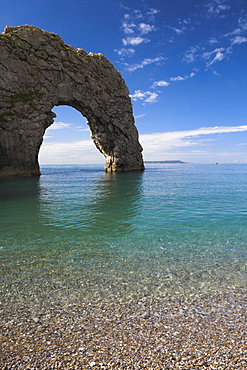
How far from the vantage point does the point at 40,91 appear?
57.5 meters

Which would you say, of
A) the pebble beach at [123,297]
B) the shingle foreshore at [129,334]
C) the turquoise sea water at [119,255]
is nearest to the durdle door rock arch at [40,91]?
the turquoise sea water at [119,255]

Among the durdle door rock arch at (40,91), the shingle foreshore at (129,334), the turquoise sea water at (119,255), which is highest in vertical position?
the durdle door rock arch at (40,91)

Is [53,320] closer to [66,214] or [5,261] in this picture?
[5,261]

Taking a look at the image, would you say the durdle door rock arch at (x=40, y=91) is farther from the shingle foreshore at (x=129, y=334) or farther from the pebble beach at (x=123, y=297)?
the shingle foreshore at (x=129, y=334)

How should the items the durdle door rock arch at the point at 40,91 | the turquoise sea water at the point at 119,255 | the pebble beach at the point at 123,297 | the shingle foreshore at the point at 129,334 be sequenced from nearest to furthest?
the shingle foreshore at the point at 129,334, the pebble beach at the point at 123,297, the turquoise sea water at the point at 119,255, the durdle door rock arch at the point at 40,91

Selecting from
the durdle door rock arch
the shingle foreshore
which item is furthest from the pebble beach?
the durdle door rock arch

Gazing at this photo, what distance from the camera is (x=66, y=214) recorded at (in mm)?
18938

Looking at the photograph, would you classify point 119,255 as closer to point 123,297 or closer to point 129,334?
point 123,297

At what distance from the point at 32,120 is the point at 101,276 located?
186ft

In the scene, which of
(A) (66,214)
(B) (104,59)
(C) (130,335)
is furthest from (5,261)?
(B) (104,59)

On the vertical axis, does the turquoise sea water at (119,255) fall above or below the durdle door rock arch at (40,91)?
below

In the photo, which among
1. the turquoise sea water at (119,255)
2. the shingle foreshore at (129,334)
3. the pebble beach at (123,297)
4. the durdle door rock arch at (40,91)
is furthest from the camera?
the durdle door rock arch at (40,91)

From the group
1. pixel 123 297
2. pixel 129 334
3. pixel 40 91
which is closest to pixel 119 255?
pixel 123 297

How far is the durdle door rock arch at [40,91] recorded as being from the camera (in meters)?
53.2
